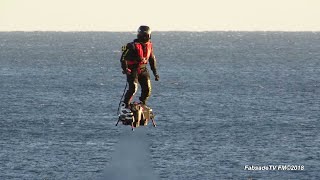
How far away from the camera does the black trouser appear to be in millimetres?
22578

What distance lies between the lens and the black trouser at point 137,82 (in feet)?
74.1

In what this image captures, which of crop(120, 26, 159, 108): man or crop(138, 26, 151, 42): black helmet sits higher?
crop(138, 26, 151, 42): black helmet

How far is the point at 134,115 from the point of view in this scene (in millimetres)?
23297

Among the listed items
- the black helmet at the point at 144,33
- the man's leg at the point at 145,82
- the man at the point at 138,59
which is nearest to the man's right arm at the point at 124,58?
the man at the point at 138,59

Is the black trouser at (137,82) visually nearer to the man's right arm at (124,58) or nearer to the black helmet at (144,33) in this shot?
the man's right arm at (124,58)

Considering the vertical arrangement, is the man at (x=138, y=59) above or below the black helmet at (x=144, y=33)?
below

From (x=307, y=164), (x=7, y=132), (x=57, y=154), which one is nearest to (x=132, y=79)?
(x=307, y=164)

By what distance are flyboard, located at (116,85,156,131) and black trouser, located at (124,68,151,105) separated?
203mm

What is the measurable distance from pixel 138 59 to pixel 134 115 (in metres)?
2.06

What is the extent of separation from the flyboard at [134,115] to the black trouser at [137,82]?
20cm

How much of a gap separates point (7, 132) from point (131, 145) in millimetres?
174046

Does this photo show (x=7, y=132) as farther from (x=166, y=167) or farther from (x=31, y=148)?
(x=166, y=167)

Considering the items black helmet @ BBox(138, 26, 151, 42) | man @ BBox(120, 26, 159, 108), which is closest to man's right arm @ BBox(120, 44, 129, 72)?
man @ BBox(120, 26, 159, 108)

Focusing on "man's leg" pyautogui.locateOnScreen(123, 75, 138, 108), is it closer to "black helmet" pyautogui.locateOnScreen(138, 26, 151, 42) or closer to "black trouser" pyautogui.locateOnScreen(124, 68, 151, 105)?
"black trouser" pyautogui.locateOnScreen(124, 68, 151, 105)
